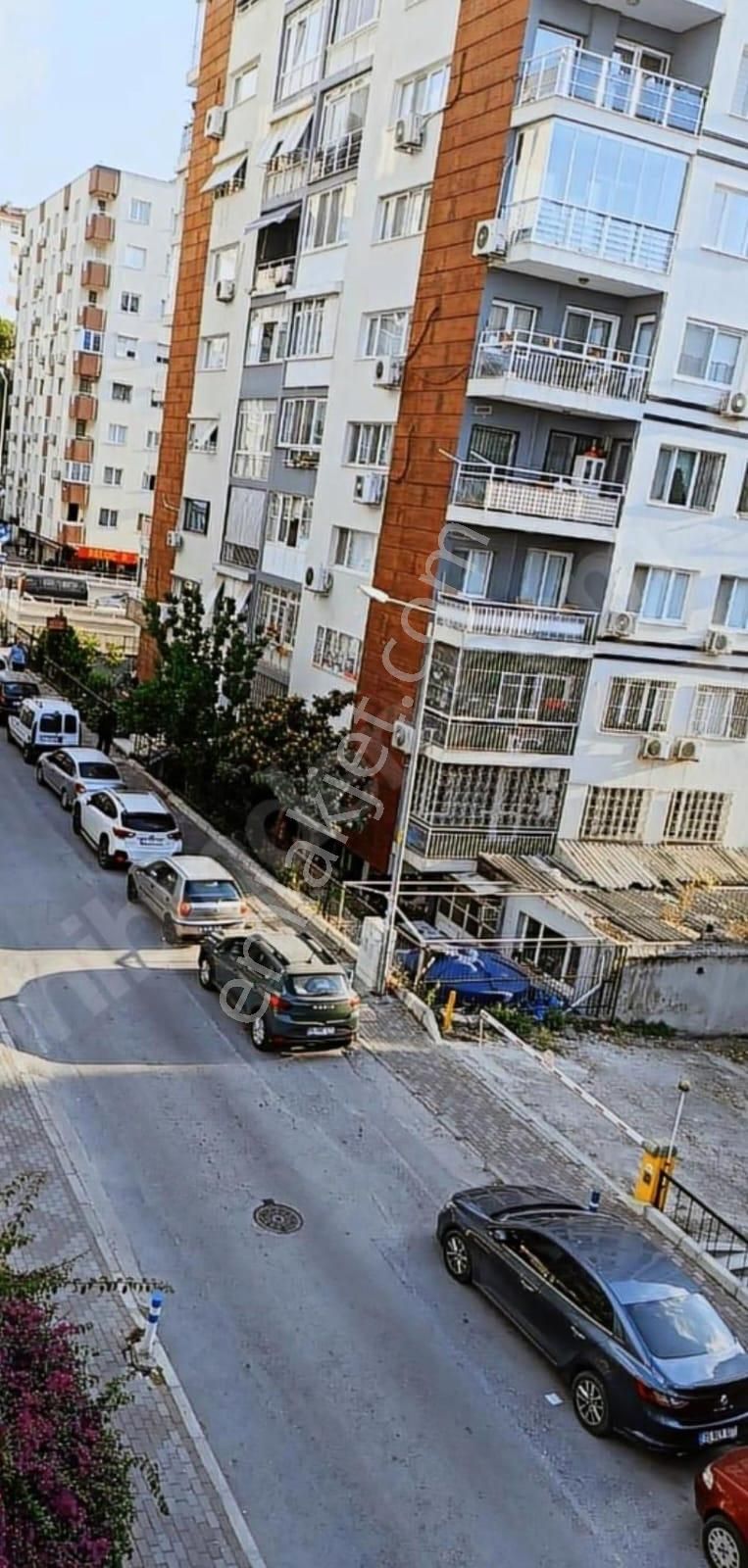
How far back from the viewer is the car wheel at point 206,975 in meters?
19.1

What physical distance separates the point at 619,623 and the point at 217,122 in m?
21.9

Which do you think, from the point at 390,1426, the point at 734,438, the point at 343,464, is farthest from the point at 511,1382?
the point at 343,464

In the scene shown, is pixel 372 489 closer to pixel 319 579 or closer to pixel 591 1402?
pixel 319 579

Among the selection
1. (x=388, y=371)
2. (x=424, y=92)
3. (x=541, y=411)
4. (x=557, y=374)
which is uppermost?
(x=424, y=92)

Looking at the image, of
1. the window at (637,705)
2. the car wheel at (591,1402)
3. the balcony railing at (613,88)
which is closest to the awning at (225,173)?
the balcony railing at (613,88)

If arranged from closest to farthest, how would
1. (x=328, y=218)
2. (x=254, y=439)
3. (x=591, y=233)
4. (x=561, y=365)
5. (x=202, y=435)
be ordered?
(x=591, y=233) → (x=561, y=365) → (x=328, y=218) → (x=254, y=439) → (x=202, y=435)

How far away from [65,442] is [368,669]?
4838cm

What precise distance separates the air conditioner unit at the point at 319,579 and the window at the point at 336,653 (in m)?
0.90

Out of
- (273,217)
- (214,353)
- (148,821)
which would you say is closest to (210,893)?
(148,821)

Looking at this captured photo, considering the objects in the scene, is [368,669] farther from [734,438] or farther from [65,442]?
[65,442]

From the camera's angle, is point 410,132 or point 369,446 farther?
point 369,446

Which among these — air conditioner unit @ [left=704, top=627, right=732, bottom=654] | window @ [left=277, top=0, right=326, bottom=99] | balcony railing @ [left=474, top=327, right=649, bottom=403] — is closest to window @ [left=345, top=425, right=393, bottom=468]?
balcony railing @ [left=474, top=327, right=649, bottom=403]

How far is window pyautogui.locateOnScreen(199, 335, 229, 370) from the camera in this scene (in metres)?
35.3

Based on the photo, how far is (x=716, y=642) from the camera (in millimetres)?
25125
